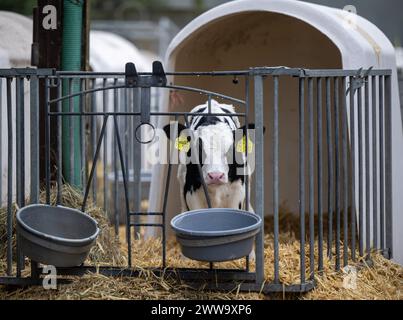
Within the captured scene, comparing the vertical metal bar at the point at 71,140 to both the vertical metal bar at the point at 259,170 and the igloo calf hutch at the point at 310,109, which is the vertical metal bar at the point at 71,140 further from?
the vertical metal bar at the point at 259,170

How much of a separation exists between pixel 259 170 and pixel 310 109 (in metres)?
0.55

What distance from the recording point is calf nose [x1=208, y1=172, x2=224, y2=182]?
6.05m

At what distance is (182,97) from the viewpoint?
789 centimetres

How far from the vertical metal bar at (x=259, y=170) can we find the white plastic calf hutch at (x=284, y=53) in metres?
1.30

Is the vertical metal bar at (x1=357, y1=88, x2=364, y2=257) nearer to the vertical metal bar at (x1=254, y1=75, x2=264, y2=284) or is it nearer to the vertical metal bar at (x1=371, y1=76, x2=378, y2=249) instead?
the vertical metal bar at (x1=371, y1=76, x2=378, y2=249)

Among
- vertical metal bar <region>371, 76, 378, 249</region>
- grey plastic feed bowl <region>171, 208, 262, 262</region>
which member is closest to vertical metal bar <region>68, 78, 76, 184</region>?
grey plastic feed bowl <region>171, 208, 262, 262</region>

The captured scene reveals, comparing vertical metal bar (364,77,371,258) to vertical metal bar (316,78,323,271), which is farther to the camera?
vertical metal bar (364,77,371,258)

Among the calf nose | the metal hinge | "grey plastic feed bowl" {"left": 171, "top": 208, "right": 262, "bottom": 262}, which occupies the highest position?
the metal hinge

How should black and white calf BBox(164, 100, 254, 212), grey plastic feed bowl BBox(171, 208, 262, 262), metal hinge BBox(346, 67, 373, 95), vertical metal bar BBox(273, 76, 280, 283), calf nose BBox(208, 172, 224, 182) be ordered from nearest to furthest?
grey plastic feed bowl BBox(171, 208, 262, 262) < vertical metal bar BBox(273, 76, 280, 283) < metal hinge BBox(346, 67, 373, 95) < calf nose BBox(208, 172, 224, 182) < black and white calf BBox(164, 100, 254, 212)

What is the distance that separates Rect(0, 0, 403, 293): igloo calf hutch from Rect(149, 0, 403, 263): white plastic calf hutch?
13mm

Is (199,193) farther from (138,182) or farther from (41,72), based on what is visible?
(41,72)

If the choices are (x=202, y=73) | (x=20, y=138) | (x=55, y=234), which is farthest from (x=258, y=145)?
(x=20, y=138)

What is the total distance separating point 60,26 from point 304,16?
2204mm
